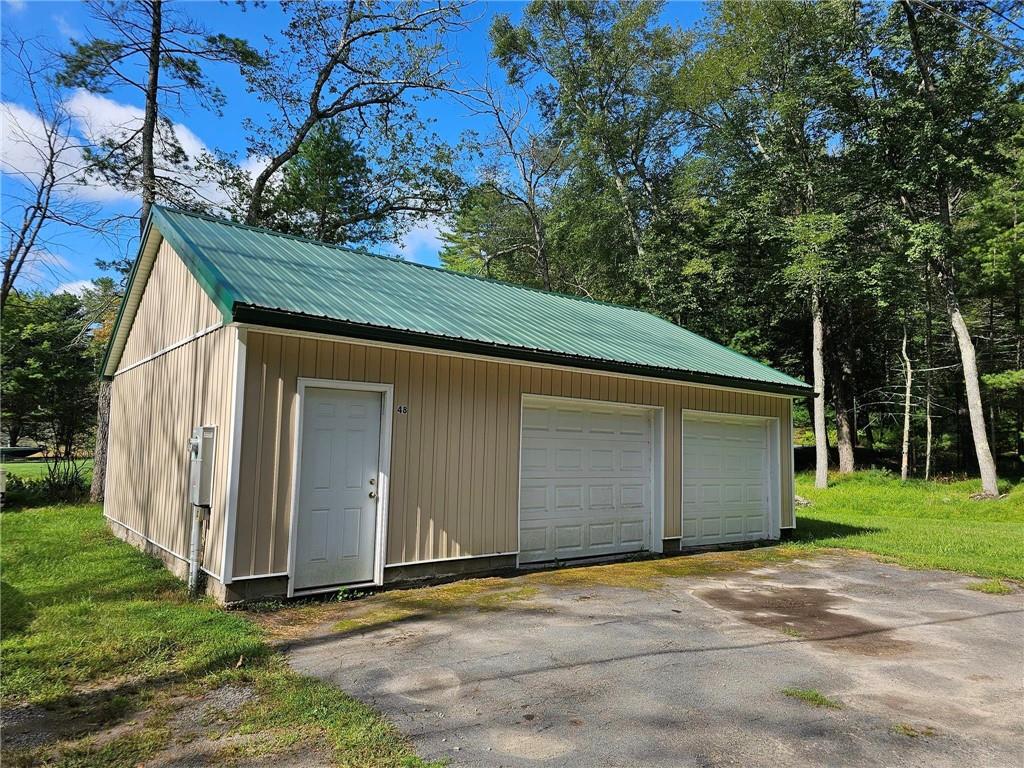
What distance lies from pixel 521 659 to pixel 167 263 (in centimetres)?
716

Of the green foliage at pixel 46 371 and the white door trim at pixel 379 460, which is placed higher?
the green foliage at pixel 46 371

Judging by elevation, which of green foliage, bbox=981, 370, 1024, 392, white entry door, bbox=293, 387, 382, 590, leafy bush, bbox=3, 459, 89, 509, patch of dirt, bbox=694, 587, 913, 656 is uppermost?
green foliage, bbox=981, 370, 1024, 392

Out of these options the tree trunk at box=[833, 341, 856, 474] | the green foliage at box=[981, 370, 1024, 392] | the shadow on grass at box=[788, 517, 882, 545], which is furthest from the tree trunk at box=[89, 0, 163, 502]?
the green foliage at box=[981, 370, 1024, 392]

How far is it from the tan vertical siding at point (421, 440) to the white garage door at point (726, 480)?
1.96m

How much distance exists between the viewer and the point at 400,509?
634 cm

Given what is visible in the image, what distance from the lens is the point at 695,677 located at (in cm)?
391

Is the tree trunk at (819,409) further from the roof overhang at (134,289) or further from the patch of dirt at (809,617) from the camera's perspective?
the roof overhang at (134,289)

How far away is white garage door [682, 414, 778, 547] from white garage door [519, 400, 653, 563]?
2.87 feet

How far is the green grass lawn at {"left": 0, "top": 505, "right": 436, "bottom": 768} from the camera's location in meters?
2.93

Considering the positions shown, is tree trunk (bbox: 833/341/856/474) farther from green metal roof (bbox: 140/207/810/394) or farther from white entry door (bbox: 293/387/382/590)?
white entry door (bbox: 293/387/382/590)

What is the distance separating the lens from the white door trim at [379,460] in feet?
18.6

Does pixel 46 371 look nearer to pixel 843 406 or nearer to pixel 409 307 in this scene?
pixel 409 307

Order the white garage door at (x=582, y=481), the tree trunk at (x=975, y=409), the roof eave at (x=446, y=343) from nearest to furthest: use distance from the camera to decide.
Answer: the roof eave at (x=446, y=343)
the white garage door at (x=582, y=481)
the tree trunk at (x=975, y=409)

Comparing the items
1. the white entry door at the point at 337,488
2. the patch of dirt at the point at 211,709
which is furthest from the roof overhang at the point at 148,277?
the patch of dirt at the point at 211,709
